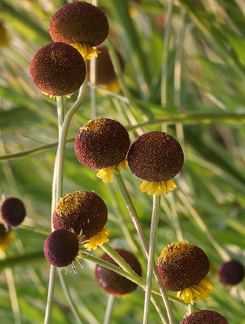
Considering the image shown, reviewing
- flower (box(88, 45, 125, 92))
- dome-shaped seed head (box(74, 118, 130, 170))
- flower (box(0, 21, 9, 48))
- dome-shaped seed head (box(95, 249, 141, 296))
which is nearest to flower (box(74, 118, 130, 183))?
dome-shaped seed head (box(74, 118, 130, 170))

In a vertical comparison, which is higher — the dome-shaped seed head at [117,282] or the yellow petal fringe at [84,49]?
the yellow petal fringe at [84,49]

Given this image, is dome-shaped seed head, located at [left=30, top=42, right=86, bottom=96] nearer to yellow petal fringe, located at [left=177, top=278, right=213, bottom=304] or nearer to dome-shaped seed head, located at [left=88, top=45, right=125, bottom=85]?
yellow petal fringe, located at [left=177, top=278, right=213, bottom=304]

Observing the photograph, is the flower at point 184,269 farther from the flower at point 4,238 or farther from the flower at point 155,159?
the flower at point 4,238

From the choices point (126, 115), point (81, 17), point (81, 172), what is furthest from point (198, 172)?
point (81, 17)

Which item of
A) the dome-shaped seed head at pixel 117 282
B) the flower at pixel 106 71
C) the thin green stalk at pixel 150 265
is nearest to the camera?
the thin green stalk at pixel 150 265

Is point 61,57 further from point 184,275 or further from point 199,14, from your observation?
point 199,14

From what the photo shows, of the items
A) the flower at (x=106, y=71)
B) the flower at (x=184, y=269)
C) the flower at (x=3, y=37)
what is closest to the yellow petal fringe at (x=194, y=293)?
the flower at (x=184, y=269)
